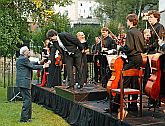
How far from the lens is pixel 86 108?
7.18m

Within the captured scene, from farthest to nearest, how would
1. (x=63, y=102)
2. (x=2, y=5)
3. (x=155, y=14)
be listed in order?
(x=2, y=5), (x=63, y=102), (x=155, y=14)

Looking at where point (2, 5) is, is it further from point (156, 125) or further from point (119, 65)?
point (156, 125)

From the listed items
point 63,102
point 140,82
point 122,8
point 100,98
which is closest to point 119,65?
point 140,82

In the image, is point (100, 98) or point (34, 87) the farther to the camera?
point (34, 87)

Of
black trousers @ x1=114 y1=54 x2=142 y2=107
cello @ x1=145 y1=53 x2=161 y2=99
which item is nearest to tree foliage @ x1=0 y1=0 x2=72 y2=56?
black trousers @ x1=114 y1=54 x2=142 y2=107

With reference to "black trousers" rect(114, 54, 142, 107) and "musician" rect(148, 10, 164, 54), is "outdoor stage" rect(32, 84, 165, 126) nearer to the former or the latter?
"black trousers" rect(114, 54, 142, 107)

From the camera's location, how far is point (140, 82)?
5.96 meters

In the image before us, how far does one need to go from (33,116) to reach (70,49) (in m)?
1.89

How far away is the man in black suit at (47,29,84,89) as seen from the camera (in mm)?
8227

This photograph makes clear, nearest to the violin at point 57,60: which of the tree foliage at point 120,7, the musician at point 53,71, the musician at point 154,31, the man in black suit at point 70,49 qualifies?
the musician at point 53,71

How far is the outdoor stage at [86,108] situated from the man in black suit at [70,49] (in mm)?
345

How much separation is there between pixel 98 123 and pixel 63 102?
2.37 metres

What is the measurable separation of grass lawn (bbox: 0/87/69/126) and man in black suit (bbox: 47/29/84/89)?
0.86 meters

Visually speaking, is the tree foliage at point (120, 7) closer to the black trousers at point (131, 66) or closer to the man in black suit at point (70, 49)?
the man in black suit at point (70, 49)
